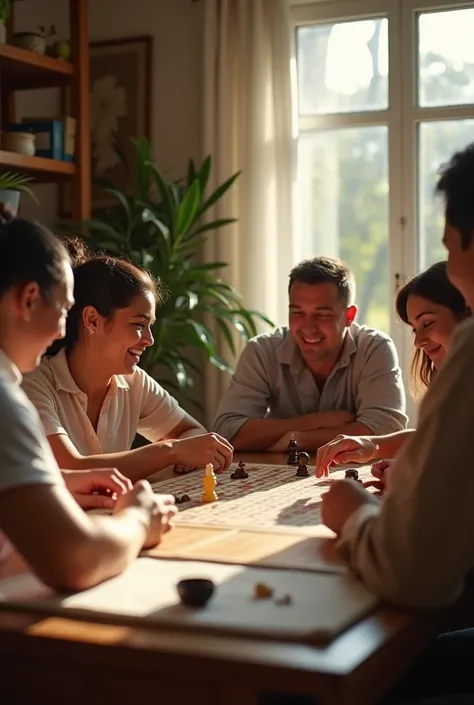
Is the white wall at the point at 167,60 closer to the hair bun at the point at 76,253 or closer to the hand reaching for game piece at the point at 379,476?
the hair bun at the point at 76,253

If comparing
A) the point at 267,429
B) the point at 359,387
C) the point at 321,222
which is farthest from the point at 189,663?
the point at 321,222

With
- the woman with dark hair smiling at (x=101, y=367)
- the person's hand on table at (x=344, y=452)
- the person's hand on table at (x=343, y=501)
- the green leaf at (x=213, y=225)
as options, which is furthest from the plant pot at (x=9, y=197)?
the person's hand on table at (x=343, y=501)

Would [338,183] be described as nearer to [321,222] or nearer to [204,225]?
[321,222]

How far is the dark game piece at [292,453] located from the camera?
110 inches

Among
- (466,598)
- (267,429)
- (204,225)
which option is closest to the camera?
(466,598)

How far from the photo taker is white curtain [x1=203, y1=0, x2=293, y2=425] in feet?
15.9

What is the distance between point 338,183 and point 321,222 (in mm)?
214

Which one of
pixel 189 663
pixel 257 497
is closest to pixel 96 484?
pixel 257 497

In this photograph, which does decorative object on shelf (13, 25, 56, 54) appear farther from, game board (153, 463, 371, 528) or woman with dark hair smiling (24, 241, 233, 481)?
game board (153, 463, 371, 528)

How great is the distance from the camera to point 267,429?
3.13 meters

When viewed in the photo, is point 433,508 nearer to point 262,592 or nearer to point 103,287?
point 262,592

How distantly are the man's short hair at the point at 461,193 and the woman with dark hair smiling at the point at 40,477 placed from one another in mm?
630

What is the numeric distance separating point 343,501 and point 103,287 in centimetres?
117

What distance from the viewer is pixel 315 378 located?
3402 mm
